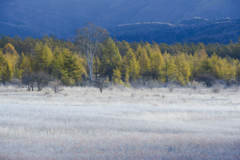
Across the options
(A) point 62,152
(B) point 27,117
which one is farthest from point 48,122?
(A) point 62,152

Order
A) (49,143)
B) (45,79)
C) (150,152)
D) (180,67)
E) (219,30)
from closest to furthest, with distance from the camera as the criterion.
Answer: (150,152)
(49,143)
(45,79)
(180,67)
(219,30)

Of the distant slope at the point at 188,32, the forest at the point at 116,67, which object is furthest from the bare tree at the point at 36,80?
the distant slope at the point at 188,32

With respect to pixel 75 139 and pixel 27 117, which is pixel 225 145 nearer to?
pixel 75 139

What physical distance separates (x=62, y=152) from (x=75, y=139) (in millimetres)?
919

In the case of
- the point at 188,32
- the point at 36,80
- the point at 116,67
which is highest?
the point at 188,32

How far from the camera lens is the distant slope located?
Answer: 124000 millimetres

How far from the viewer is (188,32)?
506 ft

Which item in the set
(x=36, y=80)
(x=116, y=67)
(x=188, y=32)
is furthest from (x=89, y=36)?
(x=188, y=32)

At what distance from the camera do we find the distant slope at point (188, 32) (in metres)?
124

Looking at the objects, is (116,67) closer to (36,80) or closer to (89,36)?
(89,36)

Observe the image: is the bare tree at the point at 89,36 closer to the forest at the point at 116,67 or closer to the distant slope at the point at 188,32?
the forest at the point at 116,67

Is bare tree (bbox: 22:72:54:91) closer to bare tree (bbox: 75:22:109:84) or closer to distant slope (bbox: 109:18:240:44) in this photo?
bare tree (bbox: 75:22:109:84)

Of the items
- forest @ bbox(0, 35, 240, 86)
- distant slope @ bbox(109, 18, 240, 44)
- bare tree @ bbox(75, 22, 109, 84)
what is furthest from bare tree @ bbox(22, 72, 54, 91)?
distant slope @ bbox(109, 18, 240, 44)

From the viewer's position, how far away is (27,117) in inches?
373
